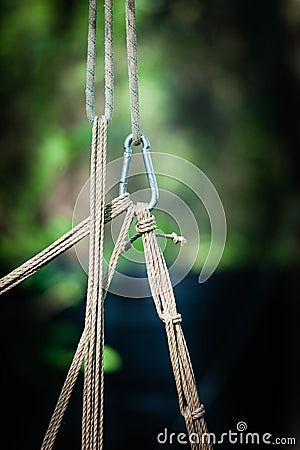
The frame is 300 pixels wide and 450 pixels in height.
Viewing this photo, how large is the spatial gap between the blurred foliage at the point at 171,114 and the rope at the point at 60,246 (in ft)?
1.47

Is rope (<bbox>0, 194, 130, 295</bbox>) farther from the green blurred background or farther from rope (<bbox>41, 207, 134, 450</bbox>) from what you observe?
the green blurred background

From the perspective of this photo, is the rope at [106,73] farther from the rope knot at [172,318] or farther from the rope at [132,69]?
the rope knot at [172,318]

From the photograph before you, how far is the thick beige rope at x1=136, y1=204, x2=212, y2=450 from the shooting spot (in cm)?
65

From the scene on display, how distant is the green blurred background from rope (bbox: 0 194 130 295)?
1.48 feet

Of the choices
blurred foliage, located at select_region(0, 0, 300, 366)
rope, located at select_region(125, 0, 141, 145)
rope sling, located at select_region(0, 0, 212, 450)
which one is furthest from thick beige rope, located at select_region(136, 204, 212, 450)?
blurred foliage, located at select_region(0, 0, 300, 366)

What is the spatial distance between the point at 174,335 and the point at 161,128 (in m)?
0.58

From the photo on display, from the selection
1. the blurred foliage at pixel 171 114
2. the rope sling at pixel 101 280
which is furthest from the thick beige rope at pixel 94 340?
the blurred foliage at pixel 171 114

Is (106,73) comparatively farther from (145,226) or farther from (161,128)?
(161,128)

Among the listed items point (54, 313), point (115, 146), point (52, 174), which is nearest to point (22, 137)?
point (52, 174)

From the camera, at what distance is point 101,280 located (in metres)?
0.64

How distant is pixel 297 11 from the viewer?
1148mm

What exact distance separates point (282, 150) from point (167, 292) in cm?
59

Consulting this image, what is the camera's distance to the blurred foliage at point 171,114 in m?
1.13

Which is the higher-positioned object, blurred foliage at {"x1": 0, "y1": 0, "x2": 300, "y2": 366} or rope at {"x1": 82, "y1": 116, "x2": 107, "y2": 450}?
blurred foliage at {"x1": 0, "y1": 0, "x2": 300, "y2": 366}
